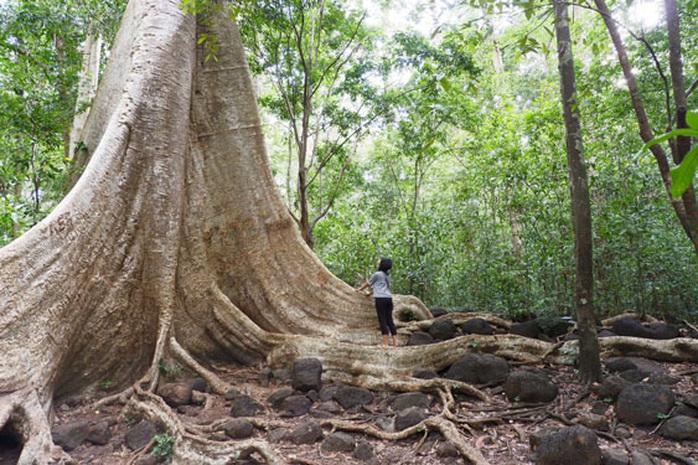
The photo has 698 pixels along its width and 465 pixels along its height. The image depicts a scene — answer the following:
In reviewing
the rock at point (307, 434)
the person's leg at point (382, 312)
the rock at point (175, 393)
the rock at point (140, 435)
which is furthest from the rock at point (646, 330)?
the rock at point (140, 435)

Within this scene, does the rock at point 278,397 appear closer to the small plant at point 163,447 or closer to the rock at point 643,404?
the small plant at point 163,447

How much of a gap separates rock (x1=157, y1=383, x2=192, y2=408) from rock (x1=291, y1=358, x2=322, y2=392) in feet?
3.08

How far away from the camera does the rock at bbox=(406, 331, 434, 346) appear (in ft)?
16.9

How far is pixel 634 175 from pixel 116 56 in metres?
6.87

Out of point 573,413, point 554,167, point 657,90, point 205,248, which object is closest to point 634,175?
point 554,167

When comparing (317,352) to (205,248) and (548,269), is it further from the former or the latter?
(548,269)

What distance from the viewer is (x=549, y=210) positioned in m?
6.50

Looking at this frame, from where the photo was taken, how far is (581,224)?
11.7 ft

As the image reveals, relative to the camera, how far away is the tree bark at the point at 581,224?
3.55m

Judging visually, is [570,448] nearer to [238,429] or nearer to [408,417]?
[408,417]

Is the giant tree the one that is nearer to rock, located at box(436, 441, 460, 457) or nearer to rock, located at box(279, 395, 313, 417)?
rock, located at box(436, 441, 460, 457)

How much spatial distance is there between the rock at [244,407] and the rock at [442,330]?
2.41m

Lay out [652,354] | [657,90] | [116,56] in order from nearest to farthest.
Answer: [652,354] → [116,56] → [657,90]

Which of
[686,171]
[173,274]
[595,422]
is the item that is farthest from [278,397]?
[686,171]
